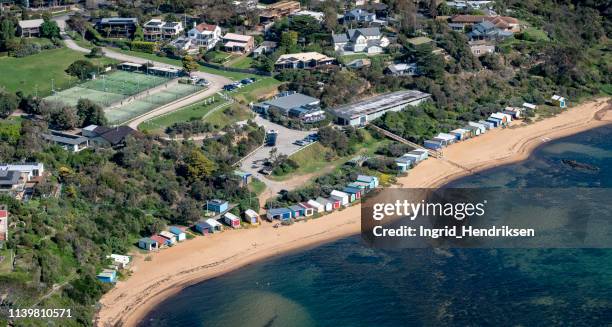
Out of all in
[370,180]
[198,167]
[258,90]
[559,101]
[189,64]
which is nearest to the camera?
[198,167]

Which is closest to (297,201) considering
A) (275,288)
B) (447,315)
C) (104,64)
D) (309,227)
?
(309,227)

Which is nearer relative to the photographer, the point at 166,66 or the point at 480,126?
the point at 480,126

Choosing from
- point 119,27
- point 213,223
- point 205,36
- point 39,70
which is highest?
point 119,27

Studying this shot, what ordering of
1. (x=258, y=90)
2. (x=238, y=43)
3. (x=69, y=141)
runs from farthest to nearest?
1. (x=238, y=43)
2. (x=258, y=90)
3. (x=69, y=141)

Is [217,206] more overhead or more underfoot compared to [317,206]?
more overhead

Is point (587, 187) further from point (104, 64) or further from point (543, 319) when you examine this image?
point (104, 64)

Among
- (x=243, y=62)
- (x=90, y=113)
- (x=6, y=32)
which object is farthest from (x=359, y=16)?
(x=90, y=113)

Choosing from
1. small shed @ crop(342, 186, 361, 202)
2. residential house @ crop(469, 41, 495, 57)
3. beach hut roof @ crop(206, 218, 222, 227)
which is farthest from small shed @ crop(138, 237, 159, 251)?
residential house @ crop(469, 41, 495, 57)

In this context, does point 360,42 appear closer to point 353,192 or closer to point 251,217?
point 353,192
